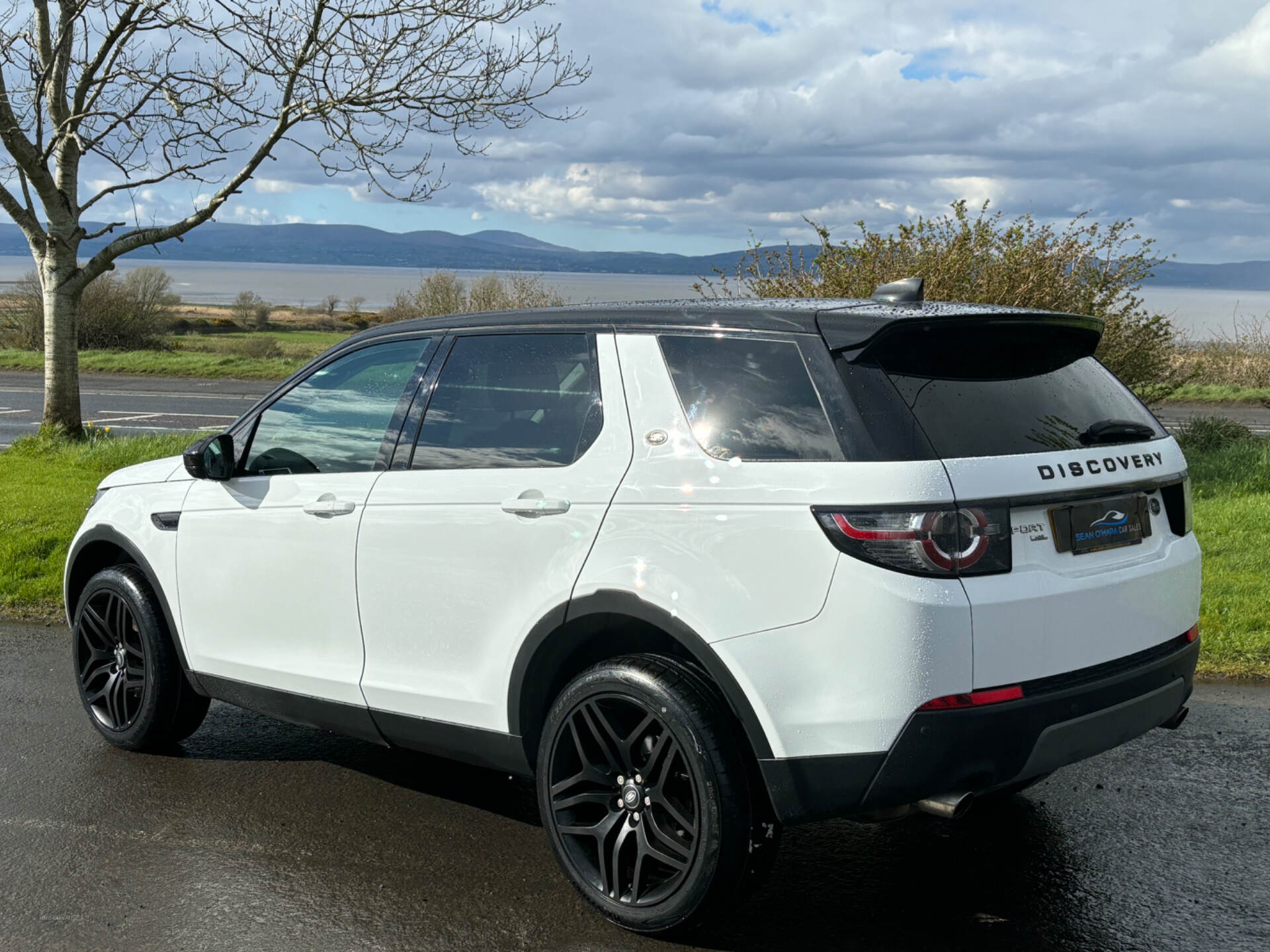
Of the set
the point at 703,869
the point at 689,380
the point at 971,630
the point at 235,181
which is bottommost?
the point at 703,869

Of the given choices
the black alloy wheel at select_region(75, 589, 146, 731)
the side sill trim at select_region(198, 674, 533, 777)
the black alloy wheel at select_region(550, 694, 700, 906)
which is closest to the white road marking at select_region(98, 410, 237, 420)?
the black alloy wheel at select_region(75, 589, 146, 731)

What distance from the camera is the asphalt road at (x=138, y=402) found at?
61.5 ft

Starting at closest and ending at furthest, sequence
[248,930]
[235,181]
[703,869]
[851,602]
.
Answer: [851,602], [703,869], [248,930], [235,181]

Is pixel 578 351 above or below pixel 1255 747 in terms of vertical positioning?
above

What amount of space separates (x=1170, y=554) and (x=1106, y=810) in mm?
1246

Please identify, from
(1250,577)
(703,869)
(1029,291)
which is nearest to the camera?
(703,869)

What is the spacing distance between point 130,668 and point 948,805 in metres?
3.55

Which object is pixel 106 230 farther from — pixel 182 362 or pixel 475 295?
pixel 182 362

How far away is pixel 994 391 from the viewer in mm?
3428

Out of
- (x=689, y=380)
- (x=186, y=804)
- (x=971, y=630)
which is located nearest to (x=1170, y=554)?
(x=971, y=630)

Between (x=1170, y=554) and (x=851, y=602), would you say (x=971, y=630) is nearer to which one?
(x=851, y=602)

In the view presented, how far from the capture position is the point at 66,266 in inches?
524

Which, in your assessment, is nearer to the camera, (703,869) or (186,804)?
(703,869)

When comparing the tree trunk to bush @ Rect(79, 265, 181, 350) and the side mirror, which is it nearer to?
the side mirror
